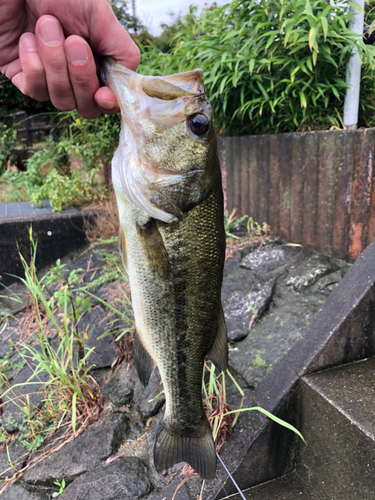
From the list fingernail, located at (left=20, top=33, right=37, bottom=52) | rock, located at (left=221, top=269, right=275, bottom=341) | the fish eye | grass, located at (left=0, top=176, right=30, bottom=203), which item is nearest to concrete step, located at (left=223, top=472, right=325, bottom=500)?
rock, located at (left=221, top=269, right=275, bottom=341)

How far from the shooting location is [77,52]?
1.31 meters

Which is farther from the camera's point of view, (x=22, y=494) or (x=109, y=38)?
(x=22, y=494)

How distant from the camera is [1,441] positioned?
2.84 meters

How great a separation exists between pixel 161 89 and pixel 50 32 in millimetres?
449

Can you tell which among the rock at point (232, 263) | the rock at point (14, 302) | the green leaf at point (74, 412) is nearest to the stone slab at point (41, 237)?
the rock at point (14, 302)

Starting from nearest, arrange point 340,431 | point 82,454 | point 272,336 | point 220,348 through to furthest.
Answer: point 220,348 < point 340,431 < point 82,454 < point 272,336

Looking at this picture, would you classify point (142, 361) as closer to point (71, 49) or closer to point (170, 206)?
point (170, 206)

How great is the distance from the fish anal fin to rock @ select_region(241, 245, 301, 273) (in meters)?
2.55

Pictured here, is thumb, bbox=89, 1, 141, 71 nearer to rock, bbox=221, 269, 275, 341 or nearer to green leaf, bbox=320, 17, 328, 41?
rock, bbox=221, 269, 275, 341

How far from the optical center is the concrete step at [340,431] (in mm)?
1649

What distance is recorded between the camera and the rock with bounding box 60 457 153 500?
223cm

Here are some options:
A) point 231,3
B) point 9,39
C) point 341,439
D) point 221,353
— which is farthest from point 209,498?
point 231,3

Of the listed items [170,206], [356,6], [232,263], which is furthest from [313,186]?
[170,206]

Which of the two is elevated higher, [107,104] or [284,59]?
[284,59]
